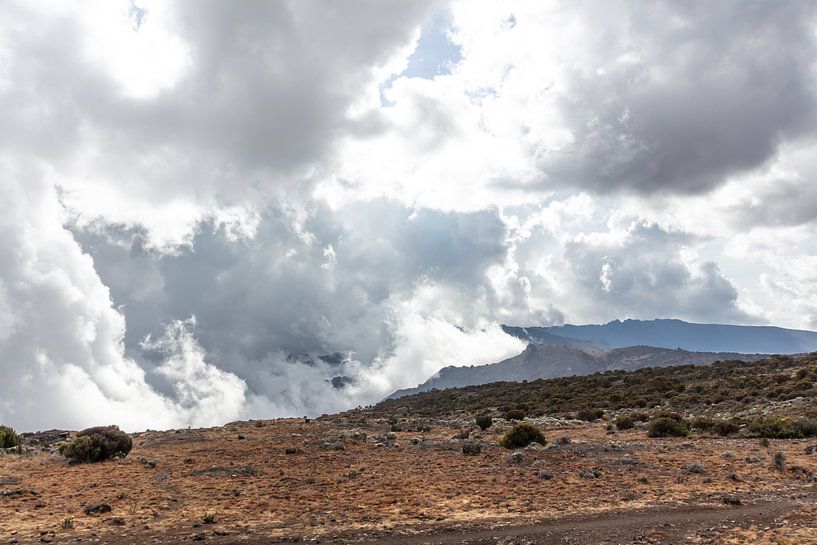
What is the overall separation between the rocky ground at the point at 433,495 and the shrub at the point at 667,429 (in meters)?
1.19

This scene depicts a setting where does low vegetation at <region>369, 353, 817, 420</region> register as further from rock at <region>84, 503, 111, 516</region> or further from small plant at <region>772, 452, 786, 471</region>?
rock at <region>84, 503, 111, 516</region>

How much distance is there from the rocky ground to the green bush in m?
2.68

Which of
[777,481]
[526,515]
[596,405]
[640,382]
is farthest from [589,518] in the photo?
[640,382]

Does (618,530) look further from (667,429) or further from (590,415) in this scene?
(590,415)

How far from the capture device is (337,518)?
631 inches

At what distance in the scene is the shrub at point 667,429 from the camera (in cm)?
3138

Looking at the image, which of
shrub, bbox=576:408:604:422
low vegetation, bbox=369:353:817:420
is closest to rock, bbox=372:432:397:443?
low vegetation, bbox=369:353:817:420

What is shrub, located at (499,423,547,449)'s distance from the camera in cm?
2923

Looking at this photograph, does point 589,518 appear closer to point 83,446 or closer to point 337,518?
point 337,518

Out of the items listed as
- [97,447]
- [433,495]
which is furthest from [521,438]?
[97,447]

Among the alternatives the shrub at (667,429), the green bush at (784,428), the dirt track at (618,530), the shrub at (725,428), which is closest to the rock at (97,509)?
the dirt track at (618,530)

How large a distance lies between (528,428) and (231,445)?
812 inches

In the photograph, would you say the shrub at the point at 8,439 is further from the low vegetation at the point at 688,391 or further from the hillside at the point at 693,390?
the hillside at the point at 693,390

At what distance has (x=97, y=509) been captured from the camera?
680 inches
